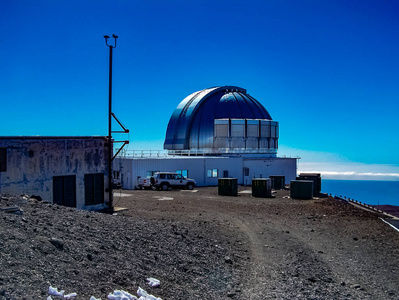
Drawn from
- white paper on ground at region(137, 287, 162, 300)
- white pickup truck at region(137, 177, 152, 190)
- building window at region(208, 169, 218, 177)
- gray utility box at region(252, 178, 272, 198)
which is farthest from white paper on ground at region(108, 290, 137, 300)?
building window at region(208, 169, 218, 177)

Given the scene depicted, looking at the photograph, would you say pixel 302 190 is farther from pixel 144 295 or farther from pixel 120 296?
pixel 120 296

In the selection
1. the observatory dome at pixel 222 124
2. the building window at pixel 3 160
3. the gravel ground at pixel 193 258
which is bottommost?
the gravel ground at pixel 193 258

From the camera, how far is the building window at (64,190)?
64.4 feet

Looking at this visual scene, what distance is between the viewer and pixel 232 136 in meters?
50.0

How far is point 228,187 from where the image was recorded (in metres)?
32.8

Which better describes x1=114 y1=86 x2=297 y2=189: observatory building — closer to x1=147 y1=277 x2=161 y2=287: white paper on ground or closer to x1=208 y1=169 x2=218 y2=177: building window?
x1=208 y1=169 x2=218 y2=177: building window

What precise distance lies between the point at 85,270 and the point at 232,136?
42248 mm

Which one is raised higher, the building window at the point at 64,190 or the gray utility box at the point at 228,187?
the building window at the point at 64,190

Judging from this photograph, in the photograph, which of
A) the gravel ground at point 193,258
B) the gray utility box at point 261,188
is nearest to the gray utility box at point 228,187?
the gray utility box at point 261,188

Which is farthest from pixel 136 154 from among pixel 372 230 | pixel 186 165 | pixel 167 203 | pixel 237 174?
pixel 372 230

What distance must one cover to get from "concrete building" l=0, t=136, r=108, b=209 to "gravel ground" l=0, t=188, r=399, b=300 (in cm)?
454

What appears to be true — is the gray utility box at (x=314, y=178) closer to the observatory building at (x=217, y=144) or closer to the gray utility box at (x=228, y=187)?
the gray utility box at (x=228, y=187)

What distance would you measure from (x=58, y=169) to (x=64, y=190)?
3.37 feet

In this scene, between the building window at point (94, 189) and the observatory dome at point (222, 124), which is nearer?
the building window at point (94, 189)
